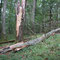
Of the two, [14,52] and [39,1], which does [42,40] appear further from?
[39,1]

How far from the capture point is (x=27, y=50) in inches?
334

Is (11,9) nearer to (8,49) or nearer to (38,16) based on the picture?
(38,16)

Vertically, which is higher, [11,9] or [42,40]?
[11,9]

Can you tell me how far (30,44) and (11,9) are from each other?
18.3 metres

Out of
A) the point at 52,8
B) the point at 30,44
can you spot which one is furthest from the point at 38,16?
the point at 30,44

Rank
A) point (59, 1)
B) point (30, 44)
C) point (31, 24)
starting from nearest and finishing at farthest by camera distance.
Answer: point (30, 44) < point (31, 24) < point (59, 1)

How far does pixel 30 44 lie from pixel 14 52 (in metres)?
1.50

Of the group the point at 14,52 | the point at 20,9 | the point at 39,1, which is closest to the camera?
the point at 14,52

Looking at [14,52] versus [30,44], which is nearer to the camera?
[14,52]

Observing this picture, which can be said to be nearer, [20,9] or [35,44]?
[35,44]

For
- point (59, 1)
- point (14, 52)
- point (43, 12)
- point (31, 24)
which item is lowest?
point (14, 52)

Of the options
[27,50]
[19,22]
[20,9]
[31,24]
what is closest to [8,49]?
[27,50]

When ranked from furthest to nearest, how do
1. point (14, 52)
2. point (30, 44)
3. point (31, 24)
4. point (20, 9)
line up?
1. point (31, 24)
2. point (20, 9)
3. point (30, 44)
4. point (14, 52)

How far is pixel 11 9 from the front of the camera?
26.4 m
